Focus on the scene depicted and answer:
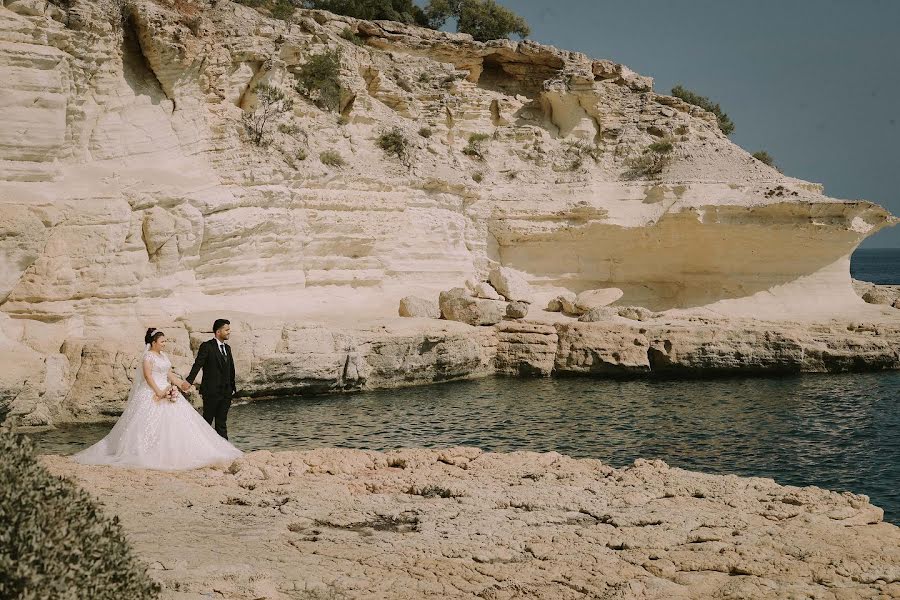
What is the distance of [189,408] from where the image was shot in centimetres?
980

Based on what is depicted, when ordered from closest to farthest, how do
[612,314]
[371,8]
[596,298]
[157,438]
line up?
[157,438], [612,314], [596,298], [371,8]

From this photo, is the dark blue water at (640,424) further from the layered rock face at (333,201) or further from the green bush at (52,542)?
the green bush at (52,542)

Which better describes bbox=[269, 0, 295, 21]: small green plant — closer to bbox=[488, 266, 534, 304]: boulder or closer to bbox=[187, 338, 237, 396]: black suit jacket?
bbox=[488, 266, 534, 304]: boulder

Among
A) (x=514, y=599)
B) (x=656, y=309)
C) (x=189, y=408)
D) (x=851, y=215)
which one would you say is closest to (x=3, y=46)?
(x=189, y=408)

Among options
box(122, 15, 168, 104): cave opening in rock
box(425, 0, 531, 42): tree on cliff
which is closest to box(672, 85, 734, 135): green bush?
box(425, 0, 531, 42): tree on cliff

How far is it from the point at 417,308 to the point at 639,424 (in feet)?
24.4

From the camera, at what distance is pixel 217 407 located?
417 inches

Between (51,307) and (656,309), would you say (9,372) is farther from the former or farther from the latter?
(656,309)

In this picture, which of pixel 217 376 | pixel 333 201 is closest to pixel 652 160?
pixel 333 201

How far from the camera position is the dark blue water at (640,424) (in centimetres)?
1215

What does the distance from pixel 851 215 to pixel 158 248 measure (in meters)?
17.8

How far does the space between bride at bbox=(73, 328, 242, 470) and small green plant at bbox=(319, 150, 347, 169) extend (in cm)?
1315

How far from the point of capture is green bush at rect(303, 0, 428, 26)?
3275cm

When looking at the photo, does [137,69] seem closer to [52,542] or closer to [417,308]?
[417,308]
